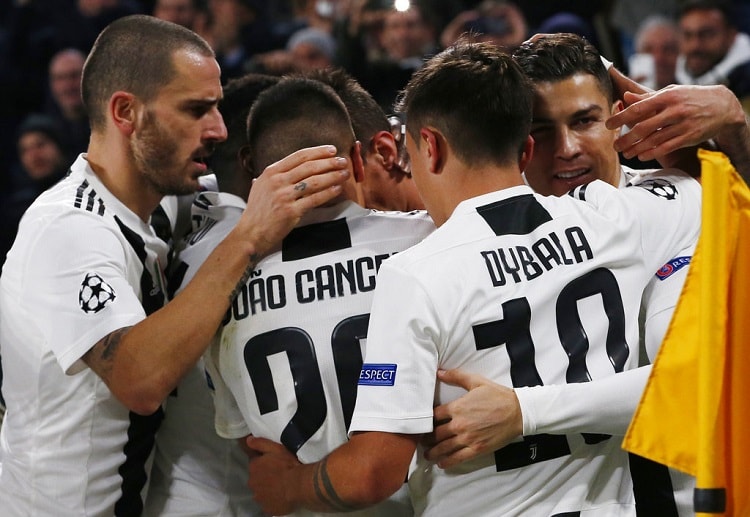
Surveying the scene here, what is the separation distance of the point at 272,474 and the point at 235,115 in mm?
1471

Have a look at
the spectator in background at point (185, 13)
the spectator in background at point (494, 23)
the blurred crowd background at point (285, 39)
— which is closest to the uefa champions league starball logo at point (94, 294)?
the blurred crowd background at point (285, 39)

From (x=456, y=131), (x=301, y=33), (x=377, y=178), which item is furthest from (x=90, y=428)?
(x=301, y=33)

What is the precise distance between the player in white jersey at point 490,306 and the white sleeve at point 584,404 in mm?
60

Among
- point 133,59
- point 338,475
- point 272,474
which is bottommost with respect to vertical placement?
point 272,474

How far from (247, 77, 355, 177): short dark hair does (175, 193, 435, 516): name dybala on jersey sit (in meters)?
0.19

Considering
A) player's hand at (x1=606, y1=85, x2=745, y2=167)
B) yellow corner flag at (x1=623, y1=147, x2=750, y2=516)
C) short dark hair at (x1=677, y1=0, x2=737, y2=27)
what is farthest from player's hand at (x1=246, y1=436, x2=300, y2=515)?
short dark hair at (x1=677, y1=0, x2=737, y2=27)

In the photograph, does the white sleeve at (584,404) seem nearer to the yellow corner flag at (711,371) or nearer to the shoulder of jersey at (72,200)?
the yellow corner flag at (711,371)

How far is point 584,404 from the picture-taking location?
2.31 meters

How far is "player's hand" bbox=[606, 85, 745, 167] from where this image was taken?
2621 mm

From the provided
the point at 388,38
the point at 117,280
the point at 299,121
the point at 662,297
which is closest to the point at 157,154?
the point at 117,280

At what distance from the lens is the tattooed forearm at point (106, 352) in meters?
2.76

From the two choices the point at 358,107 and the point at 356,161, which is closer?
the point at 356,161

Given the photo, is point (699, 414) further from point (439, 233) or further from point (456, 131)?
point (456, 131)

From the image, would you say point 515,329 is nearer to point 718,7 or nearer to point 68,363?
point 68,363
